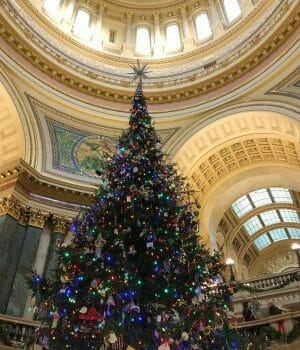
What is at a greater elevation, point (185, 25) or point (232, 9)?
point (185, 25)

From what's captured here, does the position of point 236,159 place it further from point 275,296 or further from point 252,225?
point 252,225

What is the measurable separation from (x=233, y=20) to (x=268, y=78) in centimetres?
557

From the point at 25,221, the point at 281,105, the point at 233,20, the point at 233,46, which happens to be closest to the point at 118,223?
the point at 25,221

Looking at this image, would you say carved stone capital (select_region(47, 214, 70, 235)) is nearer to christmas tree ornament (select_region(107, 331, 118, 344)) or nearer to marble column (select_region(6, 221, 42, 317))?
marble column (select_region(6, 221, 42, 317))

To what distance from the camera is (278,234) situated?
1210 inches

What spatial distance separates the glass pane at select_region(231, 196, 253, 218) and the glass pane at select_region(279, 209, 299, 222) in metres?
3.31

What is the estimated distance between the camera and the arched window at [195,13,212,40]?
20.6 m

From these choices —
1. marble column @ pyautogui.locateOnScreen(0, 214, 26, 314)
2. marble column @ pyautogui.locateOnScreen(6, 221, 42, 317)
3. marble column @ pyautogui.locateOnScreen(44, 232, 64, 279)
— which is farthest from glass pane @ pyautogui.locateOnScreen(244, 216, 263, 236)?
marble column @ pyautogui.locateOnScreen(0, 214, 26, 314)

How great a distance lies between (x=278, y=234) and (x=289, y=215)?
3.23 m

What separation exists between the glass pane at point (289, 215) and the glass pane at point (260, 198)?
218 centimetres

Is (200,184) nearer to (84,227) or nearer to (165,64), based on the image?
(165,64)

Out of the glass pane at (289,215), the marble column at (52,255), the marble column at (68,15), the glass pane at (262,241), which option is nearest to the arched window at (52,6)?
the marble column at (68,15)

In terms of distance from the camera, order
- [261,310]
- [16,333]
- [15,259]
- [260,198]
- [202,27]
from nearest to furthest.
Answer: [16,333] → [261,310] → [15,259] → [202,27] → [260,198]

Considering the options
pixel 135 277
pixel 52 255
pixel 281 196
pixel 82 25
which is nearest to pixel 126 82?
pixel 82 25
